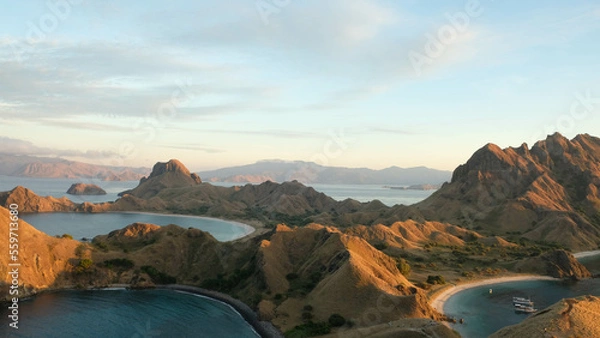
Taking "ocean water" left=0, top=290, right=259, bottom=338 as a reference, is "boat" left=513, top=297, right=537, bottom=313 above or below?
above

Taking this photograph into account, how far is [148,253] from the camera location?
119 meters

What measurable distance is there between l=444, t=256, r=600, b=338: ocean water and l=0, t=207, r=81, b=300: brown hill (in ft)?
330

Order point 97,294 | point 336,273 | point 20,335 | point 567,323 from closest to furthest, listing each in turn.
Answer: point 567,323, point 20,335, point 336,273, point 97,294

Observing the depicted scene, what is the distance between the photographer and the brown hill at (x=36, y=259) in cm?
9731

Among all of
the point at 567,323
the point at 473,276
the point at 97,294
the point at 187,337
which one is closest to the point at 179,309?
the point at 187,337

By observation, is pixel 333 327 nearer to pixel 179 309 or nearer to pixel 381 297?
pixel 381 297

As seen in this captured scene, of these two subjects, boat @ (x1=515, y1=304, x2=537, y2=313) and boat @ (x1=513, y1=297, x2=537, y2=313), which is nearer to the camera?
boat @ (x1=515, y1=304, x2=537, y2=313)

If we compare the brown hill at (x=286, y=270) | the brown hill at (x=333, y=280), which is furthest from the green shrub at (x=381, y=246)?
the brown hill at (x=286, y=270)

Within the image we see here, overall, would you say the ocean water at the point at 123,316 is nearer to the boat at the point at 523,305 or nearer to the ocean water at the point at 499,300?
the ocean water at the point at 499,300

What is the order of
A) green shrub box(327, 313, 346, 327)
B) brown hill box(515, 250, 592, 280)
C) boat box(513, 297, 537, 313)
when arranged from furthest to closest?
brown hill box(515, 250, 592, 280)
boat box(513, 297, 537, 313)
green shrub box(327, 313, 346, 327)

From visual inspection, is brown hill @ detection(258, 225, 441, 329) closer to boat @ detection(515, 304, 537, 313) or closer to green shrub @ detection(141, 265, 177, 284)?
boat @ detection(515, 304, 537, 313)

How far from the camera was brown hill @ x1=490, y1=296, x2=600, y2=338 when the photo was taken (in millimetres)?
41750

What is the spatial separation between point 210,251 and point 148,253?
18339 mm

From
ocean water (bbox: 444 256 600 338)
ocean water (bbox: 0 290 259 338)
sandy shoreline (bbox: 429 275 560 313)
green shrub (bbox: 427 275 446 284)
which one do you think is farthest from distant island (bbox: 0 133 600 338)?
ocean water (bbox: 444 256 600 338)
